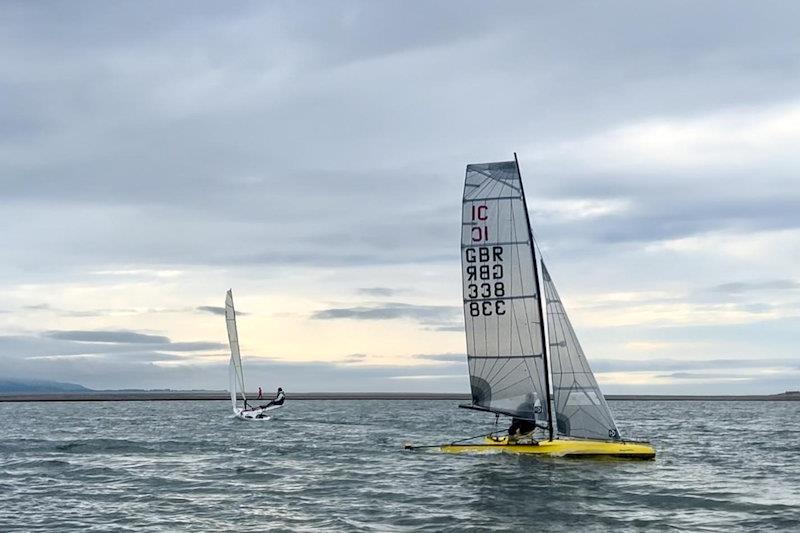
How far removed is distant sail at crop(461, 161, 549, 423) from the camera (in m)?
42.6

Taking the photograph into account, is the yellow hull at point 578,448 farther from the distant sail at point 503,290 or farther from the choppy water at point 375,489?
the distant sail at point 503,290

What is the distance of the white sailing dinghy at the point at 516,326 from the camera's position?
4219cm

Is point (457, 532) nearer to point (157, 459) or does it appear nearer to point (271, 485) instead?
point (271, 485)

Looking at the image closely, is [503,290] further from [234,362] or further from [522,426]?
[234,362]

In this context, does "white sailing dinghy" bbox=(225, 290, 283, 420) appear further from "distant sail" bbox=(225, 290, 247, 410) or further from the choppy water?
the choppy water

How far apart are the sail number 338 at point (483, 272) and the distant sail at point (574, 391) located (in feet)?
9.57

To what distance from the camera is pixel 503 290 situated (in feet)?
141

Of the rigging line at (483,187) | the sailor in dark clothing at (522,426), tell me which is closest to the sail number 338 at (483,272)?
the rigging line at (483,187)

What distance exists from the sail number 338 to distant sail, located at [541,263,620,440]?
292cm

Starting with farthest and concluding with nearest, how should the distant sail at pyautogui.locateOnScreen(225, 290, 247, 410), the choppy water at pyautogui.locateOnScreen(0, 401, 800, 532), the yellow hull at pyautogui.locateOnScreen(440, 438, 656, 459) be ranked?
the distant sail at pyautogui.locateOnScreen(225, 290, 247, 410)
the yellow hull at pyautogui.locateOnScreen(440, 438, 656, 459)
the choppy water at pyautogui.locateOnScreen(0, 401, 800, 532)

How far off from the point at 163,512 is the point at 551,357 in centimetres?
2063

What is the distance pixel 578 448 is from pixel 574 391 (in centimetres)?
298

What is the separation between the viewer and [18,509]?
31.6 meters

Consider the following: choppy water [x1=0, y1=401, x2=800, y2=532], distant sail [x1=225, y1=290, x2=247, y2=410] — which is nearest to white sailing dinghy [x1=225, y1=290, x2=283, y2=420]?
distant sail [x1=225, y1=290, x2=247, y2=410]
